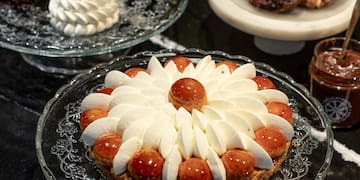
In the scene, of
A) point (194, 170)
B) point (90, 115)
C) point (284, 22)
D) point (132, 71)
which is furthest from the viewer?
point (284, 22)

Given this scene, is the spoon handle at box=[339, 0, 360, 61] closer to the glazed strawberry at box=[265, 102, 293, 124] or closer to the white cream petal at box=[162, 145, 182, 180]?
the glazed strawberry at box=[265, 102, 293, 124]

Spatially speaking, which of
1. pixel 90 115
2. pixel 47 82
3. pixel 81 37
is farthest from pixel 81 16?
pixel 90 115

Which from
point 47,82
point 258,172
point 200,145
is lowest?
point 258,172

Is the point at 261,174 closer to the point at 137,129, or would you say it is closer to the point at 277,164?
the point at 277,164

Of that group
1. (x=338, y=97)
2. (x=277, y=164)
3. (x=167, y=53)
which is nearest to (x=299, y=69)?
(x=338, y=97)

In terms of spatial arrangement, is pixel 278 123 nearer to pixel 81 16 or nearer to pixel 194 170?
pixel 194 170

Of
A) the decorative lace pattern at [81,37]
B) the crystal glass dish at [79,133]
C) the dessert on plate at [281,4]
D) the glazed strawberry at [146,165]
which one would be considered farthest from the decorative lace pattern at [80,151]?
the dessert on plate at [281,4]

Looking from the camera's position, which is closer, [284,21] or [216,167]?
[216,167]
